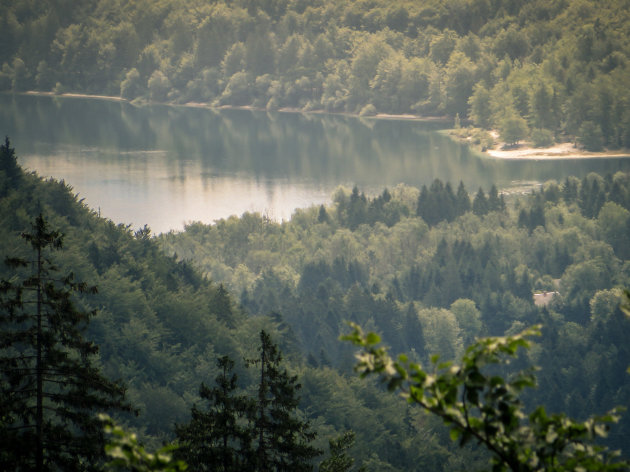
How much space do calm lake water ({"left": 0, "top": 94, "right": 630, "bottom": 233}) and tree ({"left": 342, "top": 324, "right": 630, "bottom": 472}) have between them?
58765 mm

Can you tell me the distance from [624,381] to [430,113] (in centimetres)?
9402

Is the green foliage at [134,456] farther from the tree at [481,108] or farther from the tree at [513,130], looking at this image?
the tree at [481,108]

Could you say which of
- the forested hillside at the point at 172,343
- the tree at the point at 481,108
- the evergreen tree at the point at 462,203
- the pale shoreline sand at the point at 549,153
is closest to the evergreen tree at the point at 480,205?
the evergreen tree at the point at 462,203

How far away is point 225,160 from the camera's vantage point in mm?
91312

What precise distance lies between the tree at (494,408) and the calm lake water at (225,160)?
58.8 meters

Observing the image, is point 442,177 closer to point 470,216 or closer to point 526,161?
point 526,161

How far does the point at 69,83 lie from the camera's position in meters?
147

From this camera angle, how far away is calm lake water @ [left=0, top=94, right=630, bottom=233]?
237 feet

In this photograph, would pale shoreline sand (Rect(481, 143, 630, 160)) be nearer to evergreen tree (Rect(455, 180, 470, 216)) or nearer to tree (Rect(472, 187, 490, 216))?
tree (Rect(472, 187, 490, 216))

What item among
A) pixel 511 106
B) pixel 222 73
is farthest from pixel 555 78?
pixel 222 73

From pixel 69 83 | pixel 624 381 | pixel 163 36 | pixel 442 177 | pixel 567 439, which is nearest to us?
pixel 567 439

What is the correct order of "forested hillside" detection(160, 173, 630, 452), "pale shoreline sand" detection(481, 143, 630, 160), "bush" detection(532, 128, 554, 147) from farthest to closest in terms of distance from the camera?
"bush" detection(532, 128, 554, 147), "pale shoreline sand" detection(481, 143, 630, 160), "forested hillside" detection(160, 173, 630, 452)

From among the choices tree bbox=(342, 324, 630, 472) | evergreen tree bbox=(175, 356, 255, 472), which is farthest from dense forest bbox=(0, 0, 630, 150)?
tree bbox=(342, 324, 630, 472)

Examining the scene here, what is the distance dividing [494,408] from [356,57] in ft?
447
